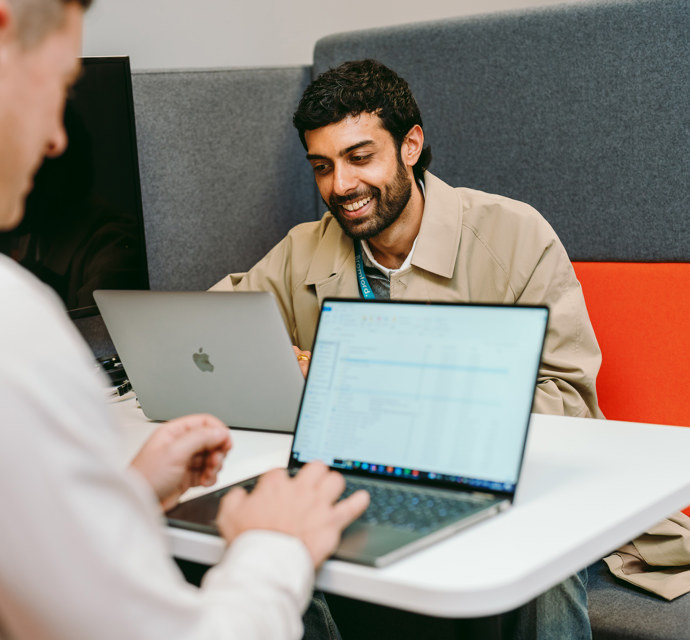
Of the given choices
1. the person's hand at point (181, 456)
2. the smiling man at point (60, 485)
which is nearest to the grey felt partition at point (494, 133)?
the person's hand at point (181, 456)

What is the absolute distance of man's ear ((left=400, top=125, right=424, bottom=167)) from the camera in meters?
1.84

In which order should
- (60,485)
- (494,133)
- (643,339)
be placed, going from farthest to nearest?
1. (494,133)
2. (643,339)
3. (60,485)

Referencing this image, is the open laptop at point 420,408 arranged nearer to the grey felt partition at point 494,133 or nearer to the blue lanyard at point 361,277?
the grey felt partition at point 494,133

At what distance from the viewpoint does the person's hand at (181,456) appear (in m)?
0.91

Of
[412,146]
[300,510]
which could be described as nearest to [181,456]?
[300,510]

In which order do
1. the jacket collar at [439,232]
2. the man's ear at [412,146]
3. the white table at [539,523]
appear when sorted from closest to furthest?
the white table at [539,523]
the jacket collar at [439,232]
the man's ear at [412,146]

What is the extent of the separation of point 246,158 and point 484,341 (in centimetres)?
132

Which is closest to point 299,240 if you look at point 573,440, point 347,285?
point 347,285

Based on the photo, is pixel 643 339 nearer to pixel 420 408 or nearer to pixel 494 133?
pixel 494 133

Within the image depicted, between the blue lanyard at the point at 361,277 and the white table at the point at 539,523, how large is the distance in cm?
52

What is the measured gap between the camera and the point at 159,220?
6.51 ft

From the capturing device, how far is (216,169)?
81.4 inches

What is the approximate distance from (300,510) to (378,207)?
1038 millimetres

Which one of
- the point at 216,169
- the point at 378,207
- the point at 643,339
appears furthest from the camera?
the point at 216,169
